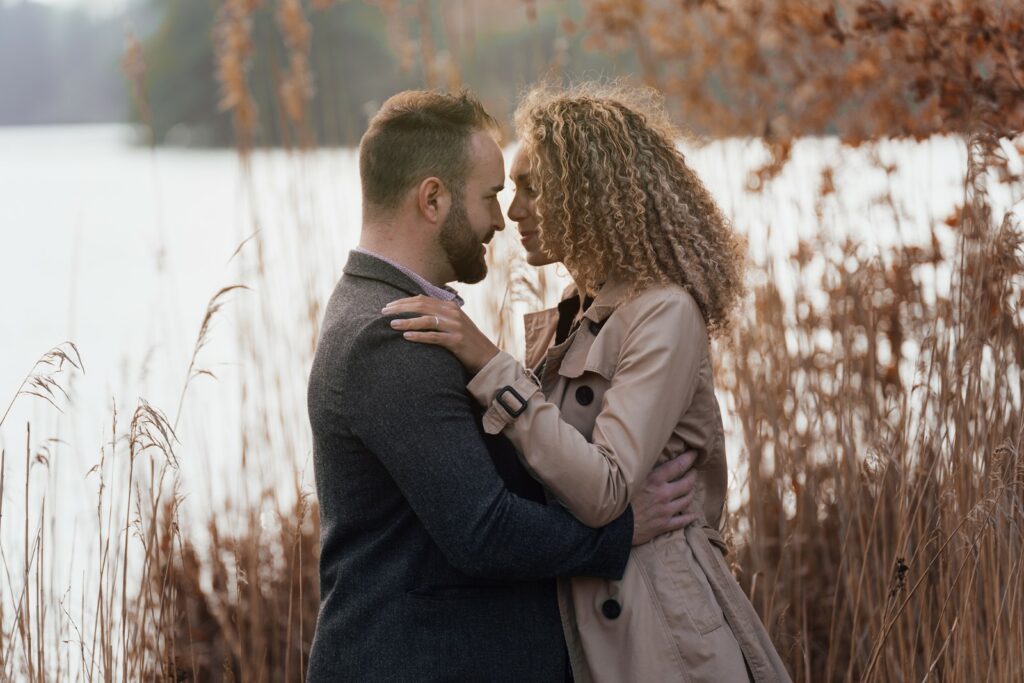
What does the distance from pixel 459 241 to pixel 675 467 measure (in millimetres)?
499

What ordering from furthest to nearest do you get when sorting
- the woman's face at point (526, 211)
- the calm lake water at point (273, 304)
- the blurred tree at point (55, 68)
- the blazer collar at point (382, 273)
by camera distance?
1. the blurred tree at point (55, 68)
2. the calm lake water at point (273, 304)
3. the woman's face at point (526, 211)
4. the blazer collar at point (382, 273)

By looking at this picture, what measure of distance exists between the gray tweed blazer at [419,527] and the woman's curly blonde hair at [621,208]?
1.09ft

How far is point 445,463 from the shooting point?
1.55 metres

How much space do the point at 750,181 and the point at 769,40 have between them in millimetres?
448

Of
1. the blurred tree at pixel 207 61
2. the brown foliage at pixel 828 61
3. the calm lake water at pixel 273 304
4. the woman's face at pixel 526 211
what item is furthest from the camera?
the blurred tree at pixel 207 61

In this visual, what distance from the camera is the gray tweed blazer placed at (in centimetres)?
157

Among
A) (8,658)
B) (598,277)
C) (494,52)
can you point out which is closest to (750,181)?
(494,52)

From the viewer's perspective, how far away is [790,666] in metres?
2.74

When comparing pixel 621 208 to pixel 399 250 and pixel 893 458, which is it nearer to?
pixel 399 250

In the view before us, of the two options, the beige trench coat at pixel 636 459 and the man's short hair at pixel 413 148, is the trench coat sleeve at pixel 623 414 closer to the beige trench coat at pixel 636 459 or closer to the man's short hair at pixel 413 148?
the beige trench coat at pixel 636 459

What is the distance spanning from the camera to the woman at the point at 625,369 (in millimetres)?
1615

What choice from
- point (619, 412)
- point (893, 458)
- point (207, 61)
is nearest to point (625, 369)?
point (619, 412)

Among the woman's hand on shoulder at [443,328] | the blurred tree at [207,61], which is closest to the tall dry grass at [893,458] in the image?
the woman's hand on shoulder at [443,328]

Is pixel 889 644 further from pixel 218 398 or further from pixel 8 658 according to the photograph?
pixel 218 398
